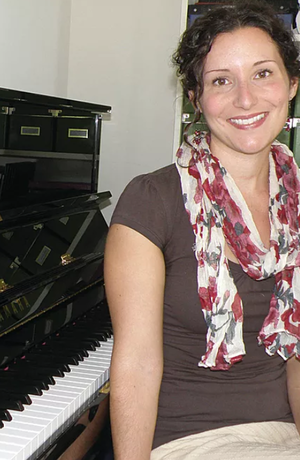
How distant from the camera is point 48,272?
1.89 metres

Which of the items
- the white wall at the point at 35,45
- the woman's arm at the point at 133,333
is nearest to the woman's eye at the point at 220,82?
the woman's arm at the point at 133,333

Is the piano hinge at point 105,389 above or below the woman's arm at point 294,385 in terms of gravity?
below

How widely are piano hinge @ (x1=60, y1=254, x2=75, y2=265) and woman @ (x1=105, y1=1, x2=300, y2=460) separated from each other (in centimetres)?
73

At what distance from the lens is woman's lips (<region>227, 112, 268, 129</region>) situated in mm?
1371

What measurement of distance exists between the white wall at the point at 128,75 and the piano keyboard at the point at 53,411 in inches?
59.8

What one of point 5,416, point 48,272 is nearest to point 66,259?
point 48,272

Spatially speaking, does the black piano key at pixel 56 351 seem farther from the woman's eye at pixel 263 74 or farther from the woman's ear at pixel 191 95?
the woman's eye at pixel 263 74

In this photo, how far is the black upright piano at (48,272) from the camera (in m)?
1.48

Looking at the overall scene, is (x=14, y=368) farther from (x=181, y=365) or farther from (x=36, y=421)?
(x=181, y=365)

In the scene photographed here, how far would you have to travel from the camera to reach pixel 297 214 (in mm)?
1485

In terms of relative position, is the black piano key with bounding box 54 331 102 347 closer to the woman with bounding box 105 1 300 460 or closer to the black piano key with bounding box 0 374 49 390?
the black piano key with bounding box 0 374 49 390

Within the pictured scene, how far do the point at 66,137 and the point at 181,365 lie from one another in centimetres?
122

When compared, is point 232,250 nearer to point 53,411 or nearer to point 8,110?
point 53,411

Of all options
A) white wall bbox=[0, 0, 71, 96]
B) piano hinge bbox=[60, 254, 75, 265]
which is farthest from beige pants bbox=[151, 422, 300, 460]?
white wall bbox=[0, 0, 71, 96]
